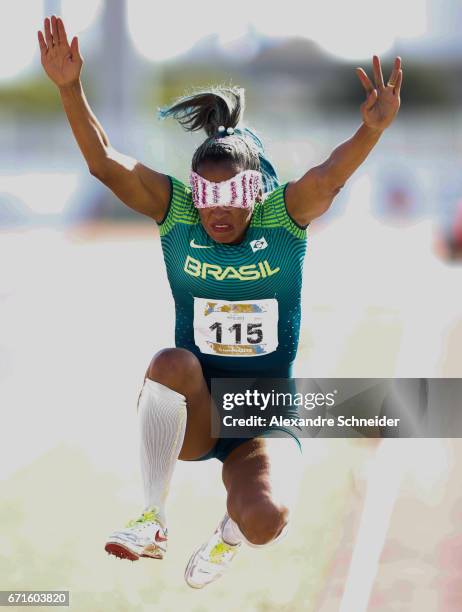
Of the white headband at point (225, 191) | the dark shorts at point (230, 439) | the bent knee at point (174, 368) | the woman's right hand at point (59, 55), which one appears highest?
the woman's right hand at point (59, 55)

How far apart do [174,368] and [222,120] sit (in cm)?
126

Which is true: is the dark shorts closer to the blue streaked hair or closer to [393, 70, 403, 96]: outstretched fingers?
the blue streaked hair

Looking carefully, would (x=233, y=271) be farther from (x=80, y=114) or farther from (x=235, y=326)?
(x=80, y=114)

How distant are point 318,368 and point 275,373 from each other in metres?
5.54

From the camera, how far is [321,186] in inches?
191

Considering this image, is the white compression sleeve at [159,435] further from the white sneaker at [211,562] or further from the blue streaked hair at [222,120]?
the blue streaked hair at [222,120]

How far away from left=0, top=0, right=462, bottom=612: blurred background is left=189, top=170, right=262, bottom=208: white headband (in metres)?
0.64

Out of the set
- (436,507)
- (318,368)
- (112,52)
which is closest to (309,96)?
(112,52)

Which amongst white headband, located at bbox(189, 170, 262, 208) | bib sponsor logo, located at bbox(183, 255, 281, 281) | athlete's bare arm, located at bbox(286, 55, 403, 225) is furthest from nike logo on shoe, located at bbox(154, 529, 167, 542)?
athlete's bare arm, located at bbox(286, 55, 403, 225)

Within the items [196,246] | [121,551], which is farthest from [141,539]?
[196,246]

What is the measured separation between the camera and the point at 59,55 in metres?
4.89

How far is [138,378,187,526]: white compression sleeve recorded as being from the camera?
4.81 metres

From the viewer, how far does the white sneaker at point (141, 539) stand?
4.59 meters

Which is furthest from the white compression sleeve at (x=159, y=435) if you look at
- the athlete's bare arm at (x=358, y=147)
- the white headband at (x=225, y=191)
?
the athlete's bare arm at (x=358, y=147)
